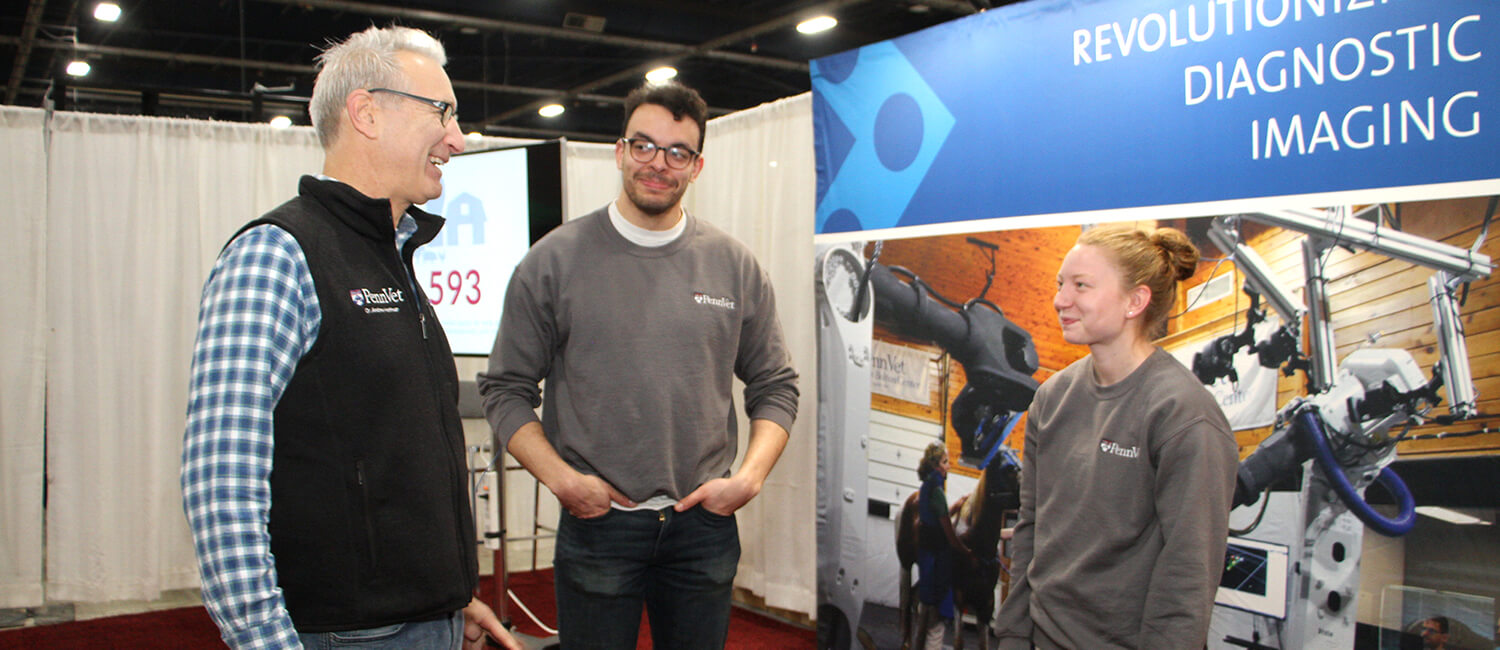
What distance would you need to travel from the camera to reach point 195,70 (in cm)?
482

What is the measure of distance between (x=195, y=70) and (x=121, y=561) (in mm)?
2397

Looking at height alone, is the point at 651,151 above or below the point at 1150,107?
below

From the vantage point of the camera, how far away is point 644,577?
1.94 m

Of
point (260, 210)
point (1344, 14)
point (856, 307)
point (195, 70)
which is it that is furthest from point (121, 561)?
point (1344, 14)

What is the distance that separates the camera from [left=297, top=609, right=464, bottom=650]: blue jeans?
1.11m

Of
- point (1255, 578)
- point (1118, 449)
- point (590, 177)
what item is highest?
point (590, 177)

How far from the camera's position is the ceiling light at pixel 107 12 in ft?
16.0

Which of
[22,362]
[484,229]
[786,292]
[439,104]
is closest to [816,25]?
[786,292]

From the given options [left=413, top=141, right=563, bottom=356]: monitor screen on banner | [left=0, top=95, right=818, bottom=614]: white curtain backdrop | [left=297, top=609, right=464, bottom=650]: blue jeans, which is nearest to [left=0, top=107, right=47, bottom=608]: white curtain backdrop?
[left=0, top=95, right=818, bottom=614]: white curtain backdrop

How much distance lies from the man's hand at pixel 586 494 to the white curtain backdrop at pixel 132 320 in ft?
7.05

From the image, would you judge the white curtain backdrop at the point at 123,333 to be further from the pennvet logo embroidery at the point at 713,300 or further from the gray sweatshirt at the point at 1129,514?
the gray sweatshirt at the point at 1129,514

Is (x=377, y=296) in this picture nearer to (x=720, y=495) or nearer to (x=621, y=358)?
(x=621, y=358)

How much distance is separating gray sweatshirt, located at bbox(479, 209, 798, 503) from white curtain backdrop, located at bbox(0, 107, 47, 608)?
10.9 ft

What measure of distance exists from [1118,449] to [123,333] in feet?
14.0
